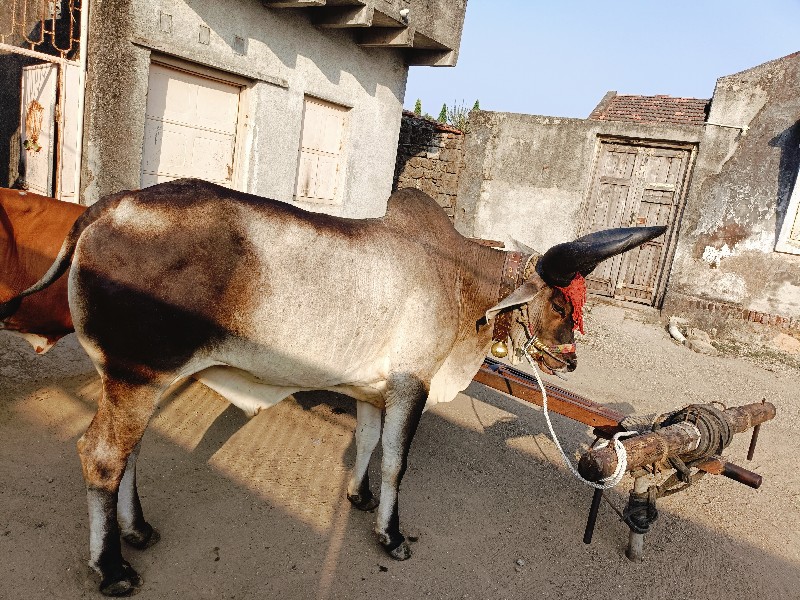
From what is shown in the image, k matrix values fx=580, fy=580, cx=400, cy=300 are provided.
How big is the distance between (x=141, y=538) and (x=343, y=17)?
574 cm

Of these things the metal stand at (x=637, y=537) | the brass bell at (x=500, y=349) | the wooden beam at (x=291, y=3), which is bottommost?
the metal stand at (x=637, y=537)

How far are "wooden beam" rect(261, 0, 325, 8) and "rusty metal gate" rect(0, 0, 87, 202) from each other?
5.93 feet

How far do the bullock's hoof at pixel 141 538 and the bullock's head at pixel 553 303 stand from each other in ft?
6.87

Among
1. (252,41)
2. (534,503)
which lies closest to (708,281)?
(534,503)

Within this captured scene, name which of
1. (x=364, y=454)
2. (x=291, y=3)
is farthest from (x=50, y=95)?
(x=364, y=454)

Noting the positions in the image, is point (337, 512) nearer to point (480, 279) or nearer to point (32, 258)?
point (480, 279)

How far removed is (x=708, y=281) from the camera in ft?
30.2

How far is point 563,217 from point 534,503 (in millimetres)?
7038

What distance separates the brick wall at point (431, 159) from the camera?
406 inches

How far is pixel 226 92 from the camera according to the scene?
6.17 meters

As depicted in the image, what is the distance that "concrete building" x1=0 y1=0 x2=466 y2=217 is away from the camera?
5047mm

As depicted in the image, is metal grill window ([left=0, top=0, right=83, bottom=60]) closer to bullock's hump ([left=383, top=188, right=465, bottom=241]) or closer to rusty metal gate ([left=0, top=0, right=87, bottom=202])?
rusty metal gate ([left=0, top=0, right=87, bottom=202])

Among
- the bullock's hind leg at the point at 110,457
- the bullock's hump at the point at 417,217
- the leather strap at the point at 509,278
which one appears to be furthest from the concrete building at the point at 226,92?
the leather strap at the point at 509,278

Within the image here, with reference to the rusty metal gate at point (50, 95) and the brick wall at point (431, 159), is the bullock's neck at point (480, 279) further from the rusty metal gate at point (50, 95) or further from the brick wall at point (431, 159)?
the brick wall at point (431, 159)
